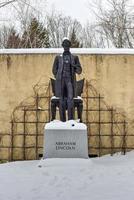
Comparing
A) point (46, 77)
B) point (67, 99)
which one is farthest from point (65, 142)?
point (46, 77)

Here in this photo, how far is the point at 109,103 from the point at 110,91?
1.08 ft

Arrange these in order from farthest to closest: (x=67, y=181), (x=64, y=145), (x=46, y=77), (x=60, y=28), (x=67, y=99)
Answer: (x=60, y=28)
(x=46, y=77)
(x=67, y=99)
(x=64, y=145)
(x=67, y=181)

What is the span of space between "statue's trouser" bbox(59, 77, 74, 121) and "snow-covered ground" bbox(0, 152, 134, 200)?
1.12 m

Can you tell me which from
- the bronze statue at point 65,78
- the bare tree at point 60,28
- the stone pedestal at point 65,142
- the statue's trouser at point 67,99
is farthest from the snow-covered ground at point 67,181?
Answer: the bare tree at point 60,28

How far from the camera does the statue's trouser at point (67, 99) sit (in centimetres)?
1042

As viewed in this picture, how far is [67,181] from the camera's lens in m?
8.09

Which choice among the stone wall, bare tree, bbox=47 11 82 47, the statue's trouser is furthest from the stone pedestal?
bare tree, bbox=47 11 82 47

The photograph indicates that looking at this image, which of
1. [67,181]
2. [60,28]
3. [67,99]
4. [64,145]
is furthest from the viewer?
[60,28]

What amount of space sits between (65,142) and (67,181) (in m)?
2.03

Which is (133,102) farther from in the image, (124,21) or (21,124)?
(124,21)

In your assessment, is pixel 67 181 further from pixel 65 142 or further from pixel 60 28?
pixel 60 28

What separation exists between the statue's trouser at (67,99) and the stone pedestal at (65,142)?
411mm

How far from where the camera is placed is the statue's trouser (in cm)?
1042

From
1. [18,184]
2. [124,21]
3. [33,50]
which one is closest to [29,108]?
[33,50]
